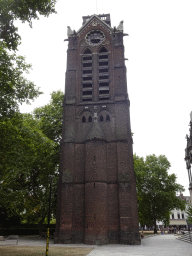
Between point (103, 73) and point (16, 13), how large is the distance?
17.5 m

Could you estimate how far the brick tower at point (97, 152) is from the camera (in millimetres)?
21377

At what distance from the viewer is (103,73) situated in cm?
2838

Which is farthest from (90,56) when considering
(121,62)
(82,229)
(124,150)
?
(82,229)

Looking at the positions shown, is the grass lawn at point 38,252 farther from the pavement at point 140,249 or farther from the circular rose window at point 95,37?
the circular rose window at point 95,37

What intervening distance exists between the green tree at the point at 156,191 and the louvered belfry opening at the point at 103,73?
14.3 m

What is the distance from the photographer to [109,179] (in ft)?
75.7

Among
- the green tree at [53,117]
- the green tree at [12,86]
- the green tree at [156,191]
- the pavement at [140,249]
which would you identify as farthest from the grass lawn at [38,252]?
the green tree at [156,191]

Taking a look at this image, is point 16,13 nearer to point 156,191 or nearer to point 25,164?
point 25,164

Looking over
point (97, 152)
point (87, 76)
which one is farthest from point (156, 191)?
point (87, 76)

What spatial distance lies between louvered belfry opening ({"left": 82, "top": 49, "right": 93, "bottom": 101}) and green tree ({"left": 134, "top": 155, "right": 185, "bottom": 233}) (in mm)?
14957

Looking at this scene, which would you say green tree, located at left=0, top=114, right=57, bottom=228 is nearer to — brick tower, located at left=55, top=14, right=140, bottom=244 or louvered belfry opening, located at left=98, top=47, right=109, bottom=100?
brick tower, located at left=55, top=14, right=140, bottom=244

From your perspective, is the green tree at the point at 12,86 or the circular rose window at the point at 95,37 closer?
the green tree at the point at 12,86

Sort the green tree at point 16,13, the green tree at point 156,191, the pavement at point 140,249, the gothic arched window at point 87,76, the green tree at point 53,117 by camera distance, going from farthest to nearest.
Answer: the green tree at point 156,191
the green tree at point 53,117
the gothic arched window at point 87,76
the pavement at point 140,249
the green tree at point 16,13

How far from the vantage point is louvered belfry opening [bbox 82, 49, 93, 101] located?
1080 inches
